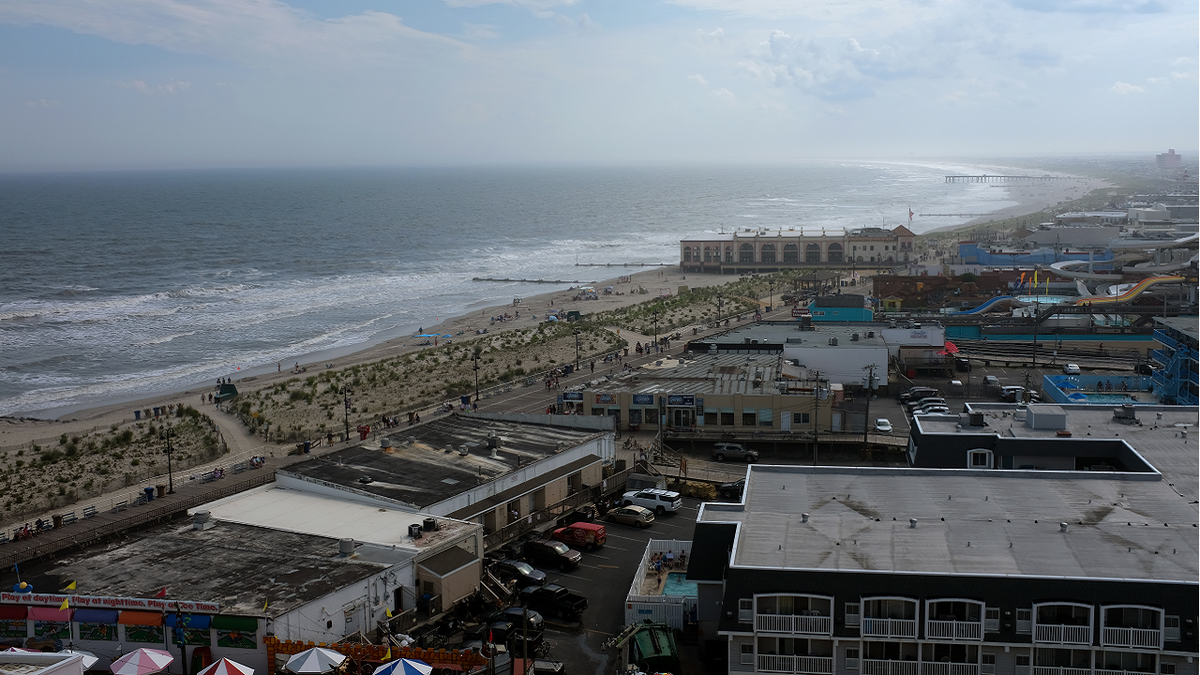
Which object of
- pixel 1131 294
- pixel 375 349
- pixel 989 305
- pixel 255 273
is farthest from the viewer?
pixel 255 273

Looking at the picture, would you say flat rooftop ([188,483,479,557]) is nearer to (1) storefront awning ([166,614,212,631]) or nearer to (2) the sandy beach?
(1) storefront awning ([166,614,212,631])

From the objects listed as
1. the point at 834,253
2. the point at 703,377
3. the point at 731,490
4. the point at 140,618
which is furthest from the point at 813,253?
the point at 140,618

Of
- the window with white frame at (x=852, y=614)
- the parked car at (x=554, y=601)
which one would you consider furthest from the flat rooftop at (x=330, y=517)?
the window with white frame at (x=852, y=614)

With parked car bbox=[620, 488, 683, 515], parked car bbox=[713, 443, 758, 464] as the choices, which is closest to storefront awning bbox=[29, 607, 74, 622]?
parked car bbox=[620, 488, 683, 515]

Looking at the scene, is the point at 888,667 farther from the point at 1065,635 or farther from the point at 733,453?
the point at 733,453

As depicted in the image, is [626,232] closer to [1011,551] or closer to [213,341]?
[213,341]
